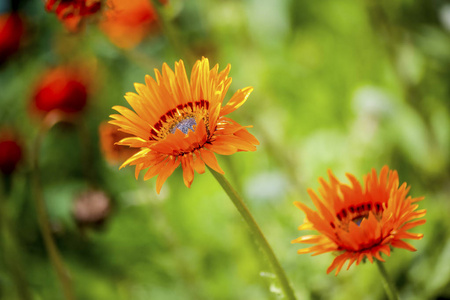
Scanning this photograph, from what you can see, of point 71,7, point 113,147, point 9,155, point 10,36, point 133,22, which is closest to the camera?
point 71,7

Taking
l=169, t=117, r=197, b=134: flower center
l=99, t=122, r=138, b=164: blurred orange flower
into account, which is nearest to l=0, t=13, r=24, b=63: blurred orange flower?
l=99, t=122, r=138, b=164: blurred orange flower

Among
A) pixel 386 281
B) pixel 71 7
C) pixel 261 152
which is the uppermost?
pixel 261 152

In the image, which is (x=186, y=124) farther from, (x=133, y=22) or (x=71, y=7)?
(x=133, y=22)

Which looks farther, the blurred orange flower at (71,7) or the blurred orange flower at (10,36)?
the blurred orange flower at (10,36)

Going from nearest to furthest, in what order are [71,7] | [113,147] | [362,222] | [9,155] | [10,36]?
[362,222]
[71,7]
[113,147]
[9,155]
[10,36]

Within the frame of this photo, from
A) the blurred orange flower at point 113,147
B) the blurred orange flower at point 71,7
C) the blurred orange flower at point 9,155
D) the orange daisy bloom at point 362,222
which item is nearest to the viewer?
the orange daisy bloom at point 362,222

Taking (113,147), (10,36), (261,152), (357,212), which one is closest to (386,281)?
(357,212)

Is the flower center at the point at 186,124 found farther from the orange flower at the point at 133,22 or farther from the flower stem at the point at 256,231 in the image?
the orange flower at the point at 133,22

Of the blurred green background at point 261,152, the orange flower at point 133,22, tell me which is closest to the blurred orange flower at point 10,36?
the blurred green background at point 261,152
